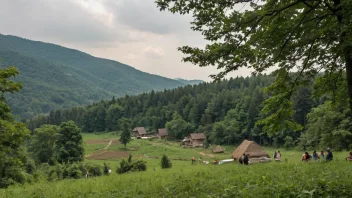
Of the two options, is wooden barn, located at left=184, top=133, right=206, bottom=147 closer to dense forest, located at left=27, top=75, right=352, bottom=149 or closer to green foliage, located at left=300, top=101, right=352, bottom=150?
dense forest, located at left=27, top=75, right=352, bottom=149

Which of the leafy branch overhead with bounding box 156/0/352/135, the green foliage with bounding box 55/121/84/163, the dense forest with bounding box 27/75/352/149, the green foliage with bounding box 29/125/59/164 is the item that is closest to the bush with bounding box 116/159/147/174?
the dense forest with bounding box 27/75/352/149

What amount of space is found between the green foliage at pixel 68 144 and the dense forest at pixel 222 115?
3096 cm

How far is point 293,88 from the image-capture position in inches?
400

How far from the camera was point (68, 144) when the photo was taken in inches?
1964

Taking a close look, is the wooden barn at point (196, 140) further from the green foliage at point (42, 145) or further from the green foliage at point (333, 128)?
the green foliage at point (333, 128)

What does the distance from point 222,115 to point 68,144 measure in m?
72.3

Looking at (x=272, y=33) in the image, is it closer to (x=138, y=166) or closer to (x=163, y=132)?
(x=138, y=166)

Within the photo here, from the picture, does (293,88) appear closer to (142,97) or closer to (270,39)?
(270,39)

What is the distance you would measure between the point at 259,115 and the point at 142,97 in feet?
276

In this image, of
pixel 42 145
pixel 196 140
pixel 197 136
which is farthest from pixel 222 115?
pixel 42 145

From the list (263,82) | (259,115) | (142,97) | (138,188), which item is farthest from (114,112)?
(138,188)

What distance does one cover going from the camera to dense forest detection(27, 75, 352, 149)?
1747 inches

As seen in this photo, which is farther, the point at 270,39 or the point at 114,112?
the point at 114,112

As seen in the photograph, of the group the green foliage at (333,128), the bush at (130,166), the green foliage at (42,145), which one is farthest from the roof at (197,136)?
the bush at (130,166)
